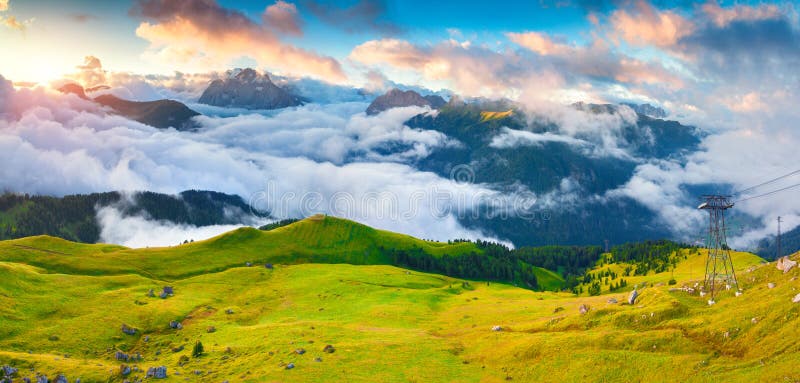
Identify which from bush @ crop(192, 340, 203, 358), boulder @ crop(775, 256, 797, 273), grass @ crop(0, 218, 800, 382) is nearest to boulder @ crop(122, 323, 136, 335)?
grass @ crop(0, 218, 800, 382)

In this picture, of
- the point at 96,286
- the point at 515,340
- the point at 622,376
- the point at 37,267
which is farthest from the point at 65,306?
the point at 622,376

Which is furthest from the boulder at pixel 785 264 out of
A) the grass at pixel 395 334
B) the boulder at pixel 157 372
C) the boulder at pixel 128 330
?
the boulder at pixel 128 330

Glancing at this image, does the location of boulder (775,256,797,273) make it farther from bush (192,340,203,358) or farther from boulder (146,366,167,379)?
boulder (146,366,167,379)

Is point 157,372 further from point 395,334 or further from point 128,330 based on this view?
point 395,334

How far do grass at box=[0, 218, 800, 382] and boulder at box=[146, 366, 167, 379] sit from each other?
4.38 ft

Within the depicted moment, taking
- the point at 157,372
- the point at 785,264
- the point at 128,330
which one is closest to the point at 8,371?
the point at 157,372

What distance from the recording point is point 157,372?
73.4m

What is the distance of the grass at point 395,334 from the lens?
62.0 meters

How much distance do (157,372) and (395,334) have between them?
40756mm

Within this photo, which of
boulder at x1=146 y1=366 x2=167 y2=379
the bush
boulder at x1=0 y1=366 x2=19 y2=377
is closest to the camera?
boulder at x1=0 y1=366 x2=19 y2=377

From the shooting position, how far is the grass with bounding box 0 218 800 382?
62.0 metres

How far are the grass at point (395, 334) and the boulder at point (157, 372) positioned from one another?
1.34 m

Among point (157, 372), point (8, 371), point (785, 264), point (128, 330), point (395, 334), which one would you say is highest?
point (785, 264)

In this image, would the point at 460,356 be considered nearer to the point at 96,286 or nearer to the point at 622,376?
the point at 622,376
